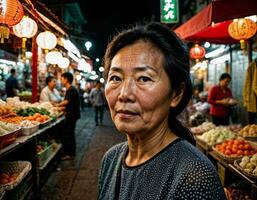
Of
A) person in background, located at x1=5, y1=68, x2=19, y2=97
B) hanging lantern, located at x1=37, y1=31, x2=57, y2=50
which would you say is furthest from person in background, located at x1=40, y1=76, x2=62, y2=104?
person in background, located at x1=5, y1=68, x2=19, y2=97

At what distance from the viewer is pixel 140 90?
6.08 ft

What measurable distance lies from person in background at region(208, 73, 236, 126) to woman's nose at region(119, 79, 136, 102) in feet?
28.5

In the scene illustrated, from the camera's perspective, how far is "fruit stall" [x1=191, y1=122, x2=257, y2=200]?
489cm

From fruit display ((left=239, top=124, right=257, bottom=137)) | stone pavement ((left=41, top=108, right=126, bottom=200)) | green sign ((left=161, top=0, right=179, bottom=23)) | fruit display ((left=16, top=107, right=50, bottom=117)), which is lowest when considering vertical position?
stone pavement ((left=41, top=108, right=126, bottom=200))

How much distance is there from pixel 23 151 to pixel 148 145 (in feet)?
17.7

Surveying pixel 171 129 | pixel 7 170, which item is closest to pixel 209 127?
pixel 7 170

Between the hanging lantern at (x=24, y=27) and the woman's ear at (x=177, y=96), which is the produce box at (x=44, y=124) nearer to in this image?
the hanging lantern at (x=24, y=27)

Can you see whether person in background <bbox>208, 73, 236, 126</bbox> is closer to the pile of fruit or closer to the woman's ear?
the pile of fruit

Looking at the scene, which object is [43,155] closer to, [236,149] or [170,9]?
[236,149]

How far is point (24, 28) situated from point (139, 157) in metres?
7.46

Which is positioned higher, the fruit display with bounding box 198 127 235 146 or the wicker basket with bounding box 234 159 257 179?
the fruit display with bounding box 198 127 235 146

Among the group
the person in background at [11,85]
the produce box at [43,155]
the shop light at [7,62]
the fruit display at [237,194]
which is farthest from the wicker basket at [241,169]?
the shop light at [7,62]

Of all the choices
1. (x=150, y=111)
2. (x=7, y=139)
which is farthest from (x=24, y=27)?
(x=150, y=111)

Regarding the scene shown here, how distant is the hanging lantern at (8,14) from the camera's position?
5866 mm
